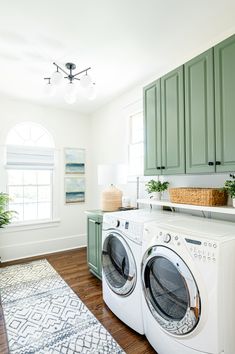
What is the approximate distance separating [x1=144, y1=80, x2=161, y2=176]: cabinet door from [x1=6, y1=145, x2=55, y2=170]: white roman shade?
6.98 ft

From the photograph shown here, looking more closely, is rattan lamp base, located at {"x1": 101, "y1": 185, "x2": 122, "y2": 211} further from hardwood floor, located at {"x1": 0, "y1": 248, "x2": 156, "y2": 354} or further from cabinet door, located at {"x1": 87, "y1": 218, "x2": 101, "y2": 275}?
hardwood floor, located at {"x1": 0, "y1": 248, "x2": 156, "y2": 354}

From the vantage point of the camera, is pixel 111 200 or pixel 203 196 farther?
pixel 111 200

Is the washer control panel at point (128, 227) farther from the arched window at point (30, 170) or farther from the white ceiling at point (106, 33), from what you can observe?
the arched window at point (30, 170)

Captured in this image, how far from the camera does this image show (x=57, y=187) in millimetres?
3945

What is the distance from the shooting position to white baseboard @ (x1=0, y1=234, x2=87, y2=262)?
348cm

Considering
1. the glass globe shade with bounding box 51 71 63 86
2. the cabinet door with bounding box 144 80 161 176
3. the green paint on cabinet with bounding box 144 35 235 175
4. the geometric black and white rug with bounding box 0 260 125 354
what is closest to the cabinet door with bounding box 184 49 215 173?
the green paint on cabinet with bounding box 144 35 235 175

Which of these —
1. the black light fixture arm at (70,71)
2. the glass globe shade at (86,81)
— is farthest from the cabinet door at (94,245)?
the black light fixture arm at (70,71)

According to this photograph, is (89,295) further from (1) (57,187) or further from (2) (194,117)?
(2) (194,117)

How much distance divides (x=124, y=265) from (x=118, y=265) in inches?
4.5

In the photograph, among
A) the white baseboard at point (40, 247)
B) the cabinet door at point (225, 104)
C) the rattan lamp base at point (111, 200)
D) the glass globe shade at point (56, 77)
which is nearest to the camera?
the cabinet door at point (225, 104)

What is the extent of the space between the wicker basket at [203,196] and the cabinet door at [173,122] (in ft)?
0.71

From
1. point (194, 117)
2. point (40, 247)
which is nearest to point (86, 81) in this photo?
point (194, 117)

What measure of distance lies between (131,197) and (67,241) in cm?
168

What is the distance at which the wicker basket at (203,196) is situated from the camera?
5.86ft
